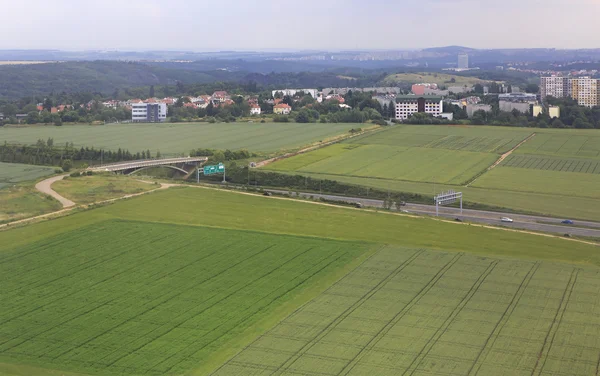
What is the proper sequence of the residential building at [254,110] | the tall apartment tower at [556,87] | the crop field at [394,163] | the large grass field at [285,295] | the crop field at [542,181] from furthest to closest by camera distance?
the tall apartment tower at [556,87] → the residential building at [254,110] → the crop field at [394,163] → the crop field at [542,181] → the large grass field at [285,295]

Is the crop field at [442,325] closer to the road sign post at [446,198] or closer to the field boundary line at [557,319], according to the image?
the field boundary line at [557,319]

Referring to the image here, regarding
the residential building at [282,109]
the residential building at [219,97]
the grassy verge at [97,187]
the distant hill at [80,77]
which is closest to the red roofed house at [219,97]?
the residential building at [219,97]

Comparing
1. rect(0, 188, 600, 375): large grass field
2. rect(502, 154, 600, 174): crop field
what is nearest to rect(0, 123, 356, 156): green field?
rect(502, 154, 600, 174): crop field

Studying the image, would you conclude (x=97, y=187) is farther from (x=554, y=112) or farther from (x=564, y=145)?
(x=554, y=112)

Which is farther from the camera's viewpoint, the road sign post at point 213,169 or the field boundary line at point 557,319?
the road sign post at point 213,169

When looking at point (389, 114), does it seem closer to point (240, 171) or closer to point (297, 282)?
point (240, 171)

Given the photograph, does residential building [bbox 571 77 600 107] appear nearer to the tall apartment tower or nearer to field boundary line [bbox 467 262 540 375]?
the tall apartment tower

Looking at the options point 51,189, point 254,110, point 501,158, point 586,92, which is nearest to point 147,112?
point 254,110
